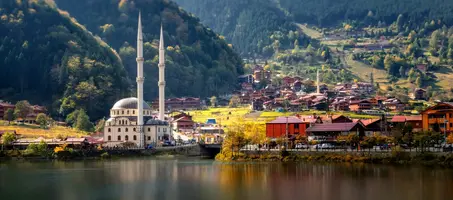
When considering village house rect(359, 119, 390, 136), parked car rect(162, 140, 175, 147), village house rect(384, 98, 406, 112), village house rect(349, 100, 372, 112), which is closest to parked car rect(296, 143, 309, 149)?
village house rect(359, 119, 390, 136)

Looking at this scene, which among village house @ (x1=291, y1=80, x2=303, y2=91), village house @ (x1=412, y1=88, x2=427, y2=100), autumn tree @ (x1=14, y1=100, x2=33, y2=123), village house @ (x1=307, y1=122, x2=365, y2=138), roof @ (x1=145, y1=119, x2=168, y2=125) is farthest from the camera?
village house @ (x1=291, y1=80, x2=303, y2=91)

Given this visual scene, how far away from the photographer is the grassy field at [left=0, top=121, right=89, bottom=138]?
11531 cm

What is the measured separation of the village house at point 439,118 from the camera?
297 feet

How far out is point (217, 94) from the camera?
7677 inches

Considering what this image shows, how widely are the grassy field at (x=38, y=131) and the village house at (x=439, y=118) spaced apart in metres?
51.6

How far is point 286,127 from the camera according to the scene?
3804 inches

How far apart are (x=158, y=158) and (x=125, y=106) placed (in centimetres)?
2405

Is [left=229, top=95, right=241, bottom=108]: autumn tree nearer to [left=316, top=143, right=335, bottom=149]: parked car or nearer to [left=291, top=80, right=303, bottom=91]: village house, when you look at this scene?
[left=291, top=80, right=303, bottom=91]: village house

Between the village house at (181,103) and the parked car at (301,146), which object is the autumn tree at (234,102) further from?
the parked car at (301,146)

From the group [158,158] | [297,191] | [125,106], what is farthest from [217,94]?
[297,191]

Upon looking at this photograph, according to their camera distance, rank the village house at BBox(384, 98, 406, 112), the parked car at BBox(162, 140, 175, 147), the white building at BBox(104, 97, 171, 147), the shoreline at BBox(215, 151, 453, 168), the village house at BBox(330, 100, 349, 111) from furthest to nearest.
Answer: the village house at BBox(330, 100, 349, 111) < the village house at BBox(384, 98, 406, 112) < the white building at BBox(104, 97, 171, 147) < the parked car at BBox(162, 140, 175, 147) < the shoreline at BBox(215, 151, 453, 168)

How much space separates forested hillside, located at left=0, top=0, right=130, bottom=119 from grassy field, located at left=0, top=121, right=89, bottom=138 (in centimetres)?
1880

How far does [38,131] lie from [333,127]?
4917 centimetres

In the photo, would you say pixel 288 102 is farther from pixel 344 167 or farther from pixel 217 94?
pixel 344 167
